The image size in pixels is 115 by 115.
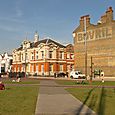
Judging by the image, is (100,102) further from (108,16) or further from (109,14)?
(109,14)

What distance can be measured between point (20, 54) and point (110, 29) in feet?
137

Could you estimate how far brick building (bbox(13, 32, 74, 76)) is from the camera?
83.0 m

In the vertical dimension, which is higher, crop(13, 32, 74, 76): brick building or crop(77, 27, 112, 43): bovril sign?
crop(77, 27, 112, 43): bovril sign

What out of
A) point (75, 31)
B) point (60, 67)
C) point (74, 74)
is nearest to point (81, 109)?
point (74, 74)

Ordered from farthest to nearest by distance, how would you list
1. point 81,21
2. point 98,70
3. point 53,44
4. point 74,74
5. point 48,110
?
point 53,44
point 81,21
point 98,70
point 74,74
point 48,110

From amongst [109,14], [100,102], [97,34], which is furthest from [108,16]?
[100,102]

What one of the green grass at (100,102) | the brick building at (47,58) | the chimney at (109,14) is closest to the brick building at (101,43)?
the chimney at (109,14)

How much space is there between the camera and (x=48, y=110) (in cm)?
1329

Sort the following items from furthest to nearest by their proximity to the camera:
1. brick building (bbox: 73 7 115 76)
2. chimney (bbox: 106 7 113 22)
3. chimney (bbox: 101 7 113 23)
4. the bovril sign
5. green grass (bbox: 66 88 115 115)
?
1. chimney (bbox: 101 7 113 23)
2. chimney (bbox: 106 7 113 22)
3. the bovril sign
4. brick building (bbox: 73 7 115 76)
5. green grass (bbox: 66 88 115 115)

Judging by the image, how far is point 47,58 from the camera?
82688 millimetres

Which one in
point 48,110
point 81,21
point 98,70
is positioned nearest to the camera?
point 48,110

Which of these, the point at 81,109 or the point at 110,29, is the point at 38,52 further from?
the point at 81,109

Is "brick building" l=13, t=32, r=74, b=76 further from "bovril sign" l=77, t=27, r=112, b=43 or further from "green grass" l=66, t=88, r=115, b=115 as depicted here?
"green grass" l=66, t=88, r=115, b=115

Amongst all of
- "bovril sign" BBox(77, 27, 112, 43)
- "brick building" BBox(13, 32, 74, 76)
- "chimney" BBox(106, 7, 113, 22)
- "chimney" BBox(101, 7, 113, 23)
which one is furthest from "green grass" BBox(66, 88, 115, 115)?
"brick building" BBox(13, 32, 74, 76)
